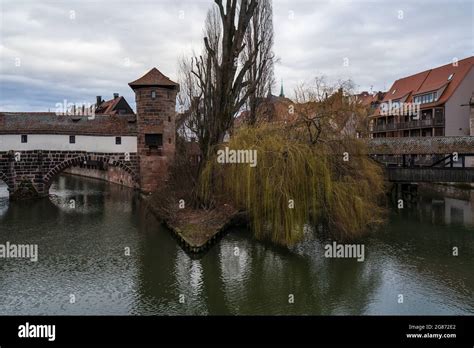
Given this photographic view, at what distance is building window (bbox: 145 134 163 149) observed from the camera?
25547mm

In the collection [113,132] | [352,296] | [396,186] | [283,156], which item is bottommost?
[352,296]

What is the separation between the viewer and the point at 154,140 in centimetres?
2559

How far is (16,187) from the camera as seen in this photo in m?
23.4

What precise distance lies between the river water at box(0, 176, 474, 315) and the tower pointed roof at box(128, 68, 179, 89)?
10.9 m

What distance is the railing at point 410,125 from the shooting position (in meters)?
32.8

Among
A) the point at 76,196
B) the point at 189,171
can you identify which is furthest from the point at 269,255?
the point at 76,196

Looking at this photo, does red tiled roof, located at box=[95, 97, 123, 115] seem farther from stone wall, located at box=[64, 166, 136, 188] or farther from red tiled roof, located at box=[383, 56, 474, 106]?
red tiled roof, located at box=[383, 56, 474, 106]

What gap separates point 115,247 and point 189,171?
20.9 feet

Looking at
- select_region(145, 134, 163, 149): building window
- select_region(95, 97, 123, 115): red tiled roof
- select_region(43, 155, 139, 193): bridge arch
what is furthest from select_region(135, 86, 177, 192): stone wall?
select_region(95, 97, 123, 115): red tiled roof

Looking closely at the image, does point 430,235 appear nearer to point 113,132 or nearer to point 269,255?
point 269,255

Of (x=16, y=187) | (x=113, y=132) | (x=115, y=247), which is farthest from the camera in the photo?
(x=113, y=132)

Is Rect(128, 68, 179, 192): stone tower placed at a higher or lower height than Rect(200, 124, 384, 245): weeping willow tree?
higher

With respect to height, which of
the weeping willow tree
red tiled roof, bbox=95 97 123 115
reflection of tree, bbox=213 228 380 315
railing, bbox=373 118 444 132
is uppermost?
red tiled roof, bbox=95 97 123 115

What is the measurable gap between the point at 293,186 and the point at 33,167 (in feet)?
58.2
